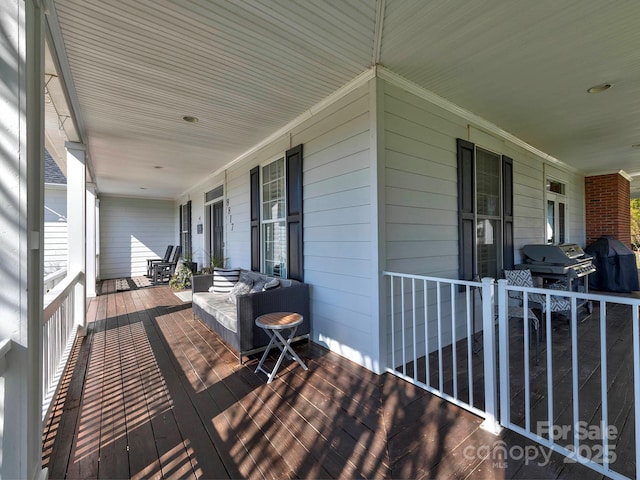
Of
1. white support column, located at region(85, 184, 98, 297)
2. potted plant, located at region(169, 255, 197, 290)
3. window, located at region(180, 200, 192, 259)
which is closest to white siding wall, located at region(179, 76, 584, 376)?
potted plant, located at region(169, 255, 197, 290)

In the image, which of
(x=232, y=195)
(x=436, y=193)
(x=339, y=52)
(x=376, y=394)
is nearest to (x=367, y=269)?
(x=376, y=394)

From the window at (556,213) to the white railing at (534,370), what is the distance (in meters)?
2.19

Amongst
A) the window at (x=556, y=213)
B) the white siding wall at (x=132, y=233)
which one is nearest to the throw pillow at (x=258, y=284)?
the window at (x=556, y=213)

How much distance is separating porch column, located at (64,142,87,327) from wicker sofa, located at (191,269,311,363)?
1465mm

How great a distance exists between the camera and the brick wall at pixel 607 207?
6.66 metres

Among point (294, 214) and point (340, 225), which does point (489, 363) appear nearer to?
point (340, 225)

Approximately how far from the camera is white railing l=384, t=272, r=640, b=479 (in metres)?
1.56

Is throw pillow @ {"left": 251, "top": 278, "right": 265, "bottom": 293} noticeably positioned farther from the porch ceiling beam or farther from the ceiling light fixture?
the ceiling light fixture

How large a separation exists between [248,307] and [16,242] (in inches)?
73.9

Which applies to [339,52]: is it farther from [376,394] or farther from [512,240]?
[512,240]

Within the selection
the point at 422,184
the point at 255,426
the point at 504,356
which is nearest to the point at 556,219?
the point at 422,184

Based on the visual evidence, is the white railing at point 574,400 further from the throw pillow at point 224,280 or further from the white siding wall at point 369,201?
the throw pillow at point 224,280

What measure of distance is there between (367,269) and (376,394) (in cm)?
106

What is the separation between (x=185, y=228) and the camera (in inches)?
360
